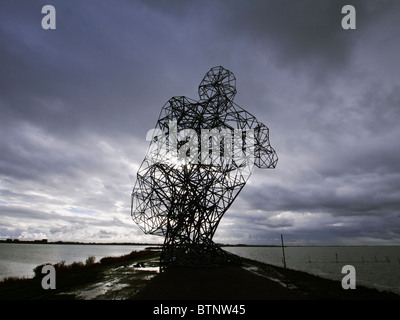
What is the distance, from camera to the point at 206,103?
69.6 feet

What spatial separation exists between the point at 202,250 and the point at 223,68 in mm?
16061

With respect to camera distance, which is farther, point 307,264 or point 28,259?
point 307,264

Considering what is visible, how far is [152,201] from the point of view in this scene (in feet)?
65.7

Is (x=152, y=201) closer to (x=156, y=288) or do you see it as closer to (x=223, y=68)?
(x=156, y=288)

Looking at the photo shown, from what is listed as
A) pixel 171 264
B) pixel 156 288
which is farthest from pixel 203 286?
pixel 171 264

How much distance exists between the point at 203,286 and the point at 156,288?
241 cm

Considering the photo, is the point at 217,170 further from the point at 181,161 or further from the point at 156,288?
the point at 156,288

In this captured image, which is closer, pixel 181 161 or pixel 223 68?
pixel 181 161
